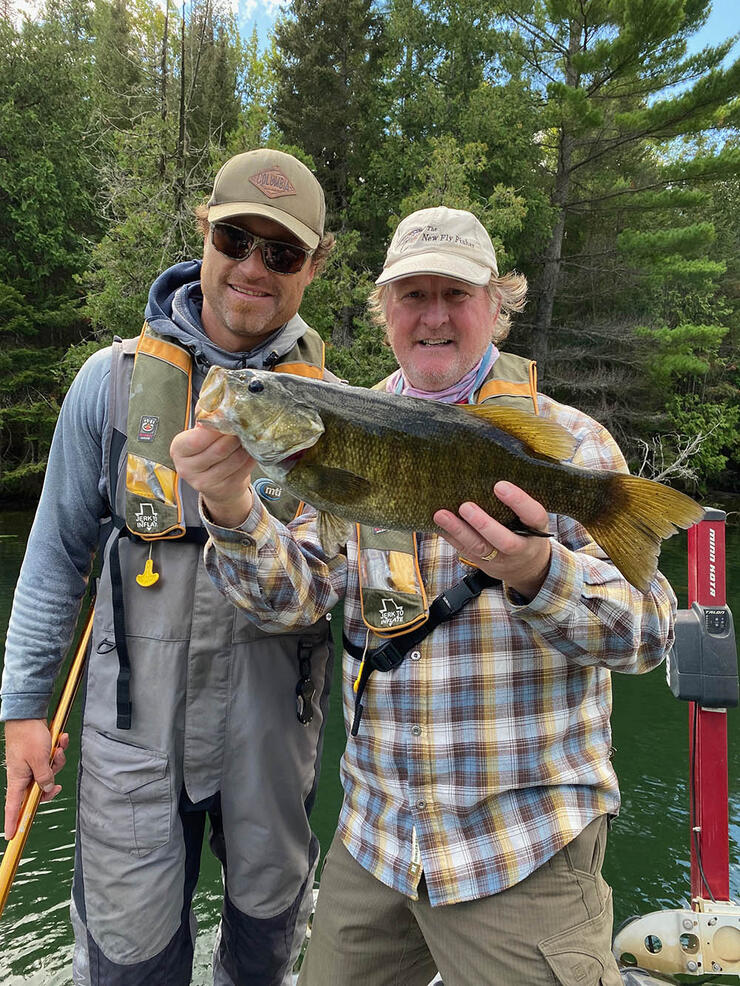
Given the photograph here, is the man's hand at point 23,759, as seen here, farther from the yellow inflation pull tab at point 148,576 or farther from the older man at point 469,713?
the older man at point 469,713

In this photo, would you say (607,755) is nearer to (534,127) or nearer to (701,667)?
(701,667)

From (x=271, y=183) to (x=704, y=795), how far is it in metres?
3.78

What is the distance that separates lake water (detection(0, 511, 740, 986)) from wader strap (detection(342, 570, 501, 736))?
2.55 meters

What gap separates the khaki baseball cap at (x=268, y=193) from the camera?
2787 mm

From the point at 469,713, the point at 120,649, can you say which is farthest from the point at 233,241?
the point at 469,713

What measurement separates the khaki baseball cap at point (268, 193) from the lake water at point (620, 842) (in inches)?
155

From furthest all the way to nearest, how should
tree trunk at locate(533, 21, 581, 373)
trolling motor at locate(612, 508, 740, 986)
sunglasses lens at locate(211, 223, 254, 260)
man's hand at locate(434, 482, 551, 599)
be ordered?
tree trunk at locate(533, 21, 581, 373), trolling motor at locate(612, 508, 740, 986), sunglasses lens at locate(211, 223, 254, 260), man's hand at locate(434, 482, 551, 599)

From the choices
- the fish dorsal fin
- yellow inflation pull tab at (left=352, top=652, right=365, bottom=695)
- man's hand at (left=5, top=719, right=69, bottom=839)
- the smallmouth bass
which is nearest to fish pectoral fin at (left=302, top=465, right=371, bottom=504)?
the smallmouth bass

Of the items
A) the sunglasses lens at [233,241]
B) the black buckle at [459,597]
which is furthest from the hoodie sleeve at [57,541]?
the black buckle at [459,597]

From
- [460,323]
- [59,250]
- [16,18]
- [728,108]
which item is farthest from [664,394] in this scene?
[16,18]

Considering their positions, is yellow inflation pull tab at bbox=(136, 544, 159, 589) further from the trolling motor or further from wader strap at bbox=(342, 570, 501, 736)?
the trolling motor

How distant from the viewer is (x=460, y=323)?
264 cm

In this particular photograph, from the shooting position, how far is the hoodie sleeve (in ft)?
9.04

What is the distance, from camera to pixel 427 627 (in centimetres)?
236
